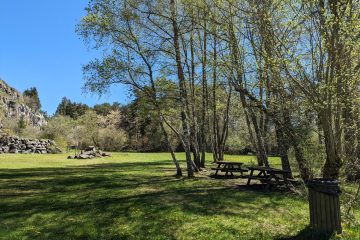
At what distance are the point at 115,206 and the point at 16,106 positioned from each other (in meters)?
116

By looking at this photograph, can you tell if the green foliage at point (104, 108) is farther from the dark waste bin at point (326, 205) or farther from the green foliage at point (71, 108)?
the dark waste bin at point (326, 205)

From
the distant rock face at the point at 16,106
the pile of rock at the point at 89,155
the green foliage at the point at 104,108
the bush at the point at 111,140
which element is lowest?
the pile of rock at the point at 89,155

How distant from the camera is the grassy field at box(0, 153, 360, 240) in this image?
8578 millimetres

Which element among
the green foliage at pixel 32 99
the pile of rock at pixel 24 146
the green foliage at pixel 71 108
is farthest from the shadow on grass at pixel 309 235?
the green foliage at pixel 32 99

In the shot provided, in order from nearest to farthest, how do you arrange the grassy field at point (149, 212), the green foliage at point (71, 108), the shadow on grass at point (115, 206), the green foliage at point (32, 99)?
the grassy field at point (149, 212), the shadow on grass at point (115, 206), the green foliage at point (71, 108), the green foliage at point (32, 99)

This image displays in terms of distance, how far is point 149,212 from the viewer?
10422 millimetres

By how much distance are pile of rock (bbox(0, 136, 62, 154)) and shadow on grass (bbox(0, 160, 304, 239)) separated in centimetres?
2861

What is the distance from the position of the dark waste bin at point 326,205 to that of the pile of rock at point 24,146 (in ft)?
131

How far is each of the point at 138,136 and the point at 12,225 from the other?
2207 inches

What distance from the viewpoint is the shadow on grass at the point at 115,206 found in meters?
8.81

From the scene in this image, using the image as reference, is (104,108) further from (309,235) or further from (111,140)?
(309,235)

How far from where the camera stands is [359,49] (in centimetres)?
778

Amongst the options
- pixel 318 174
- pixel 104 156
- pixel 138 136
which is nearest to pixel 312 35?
pixel 318 174

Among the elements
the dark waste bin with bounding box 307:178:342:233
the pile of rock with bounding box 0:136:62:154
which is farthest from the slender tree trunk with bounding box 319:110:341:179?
the pile of rock with bounding box 0:136:62:154
